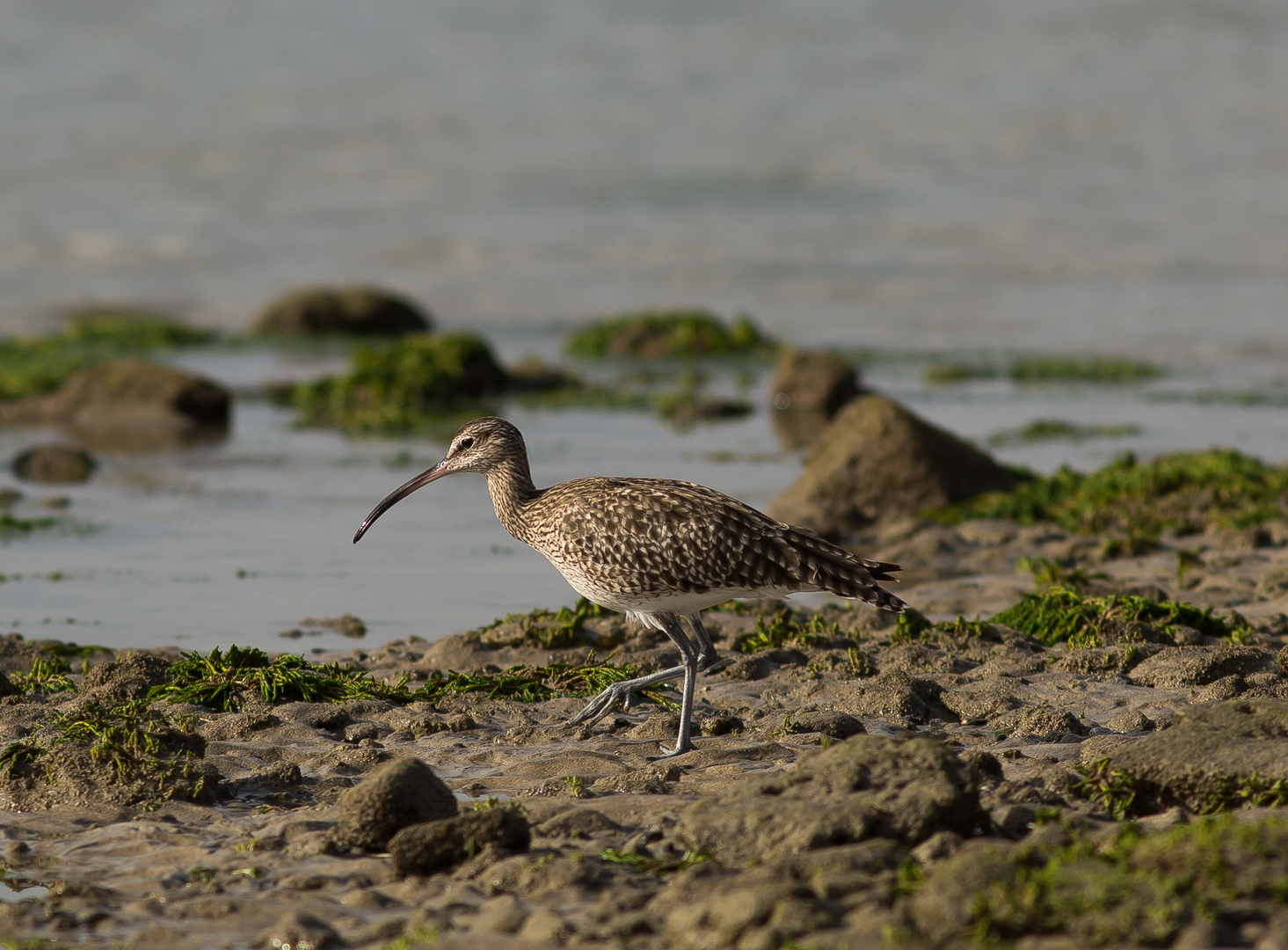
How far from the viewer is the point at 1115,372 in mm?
20234

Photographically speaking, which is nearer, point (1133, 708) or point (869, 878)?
point (869, 878)

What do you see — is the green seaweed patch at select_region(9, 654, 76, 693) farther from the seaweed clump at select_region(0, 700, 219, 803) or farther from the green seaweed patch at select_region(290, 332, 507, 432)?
the green seaweed patch at select_region(290, 332, 507, 432)

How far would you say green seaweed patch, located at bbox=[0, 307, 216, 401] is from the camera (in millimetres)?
19203

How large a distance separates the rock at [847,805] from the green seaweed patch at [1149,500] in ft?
20.6

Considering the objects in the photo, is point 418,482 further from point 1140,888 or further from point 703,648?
point 1140,888

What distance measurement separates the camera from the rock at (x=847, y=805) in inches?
200

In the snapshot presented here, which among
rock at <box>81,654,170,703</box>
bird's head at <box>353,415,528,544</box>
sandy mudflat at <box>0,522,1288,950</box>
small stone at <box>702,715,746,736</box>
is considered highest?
bird's head at <box>353,415,528,544</box>

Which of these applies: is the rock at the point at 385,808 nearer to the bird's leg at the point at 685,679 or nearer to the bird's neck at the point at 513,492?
the bird's leg at the point at 685,679

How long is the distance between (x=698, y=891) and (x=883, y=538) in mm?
6801

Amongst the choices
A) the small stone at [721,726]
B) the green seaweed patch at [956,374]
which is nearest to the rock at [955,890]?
the small stone at [721,726]

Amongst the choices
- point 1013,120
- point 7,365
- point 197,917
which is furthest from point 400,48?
point 197,917

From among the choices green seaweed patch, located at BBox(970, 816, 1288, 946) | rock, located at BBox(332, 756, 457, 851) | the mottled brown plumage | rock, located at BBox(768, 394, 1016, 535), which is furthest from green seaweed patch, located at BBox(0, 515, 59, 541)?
green seaweed patch, located at BBox(970, 816, 1288, 946)

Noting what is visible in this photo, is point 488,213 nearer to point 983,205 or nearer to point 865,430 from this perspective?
point 983,205

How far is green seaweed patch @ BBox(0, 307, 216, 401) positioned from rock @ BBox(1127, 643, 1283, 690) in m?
14.3
